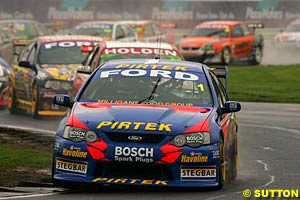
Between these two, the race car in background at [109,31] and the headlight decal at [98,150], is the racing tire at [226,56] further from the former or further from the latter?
the headlight decal at [98,150]

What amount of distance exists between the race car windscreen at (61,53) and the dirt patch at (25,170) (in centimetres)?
487

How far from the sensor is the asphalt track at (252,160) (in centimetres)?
976

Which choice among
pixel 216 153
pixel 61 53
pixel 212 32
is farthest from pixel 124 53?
pixel 212 32

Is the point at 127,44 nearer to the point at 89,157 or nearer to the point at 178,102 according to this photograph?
the point at 178,102

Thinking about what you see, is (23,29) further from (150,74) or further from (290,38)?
(150,74)

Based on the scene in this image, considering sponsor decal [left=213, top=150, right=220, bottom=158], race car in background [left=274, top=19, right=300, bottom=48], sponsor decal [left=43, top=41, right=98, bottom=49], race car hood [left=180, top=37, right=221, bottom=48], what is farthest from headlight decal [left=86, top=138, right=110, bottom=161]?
race car in background [left=274, top=19, right=300, bottom=48]

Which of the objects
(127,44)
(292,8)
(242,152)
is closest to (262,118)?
(127,44)

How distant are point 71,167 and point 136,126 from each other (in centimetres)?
70

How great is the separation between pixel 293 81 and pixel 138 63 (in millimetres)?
15996

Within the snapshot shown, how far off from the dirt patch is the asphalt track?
0.47 metres

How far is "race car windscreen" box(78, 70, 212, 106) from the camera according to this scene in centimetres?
1092

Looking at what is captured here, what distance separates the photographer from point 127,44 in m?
17.7

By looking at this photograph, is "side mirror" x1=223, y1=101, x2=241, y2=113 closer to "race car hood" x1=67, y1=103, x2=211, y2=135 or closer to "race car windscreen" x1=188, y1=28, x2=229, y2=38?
"race car hood" x1=67, y1=103, x2=211, y2=135

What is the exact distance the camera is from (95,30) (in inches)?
1371
